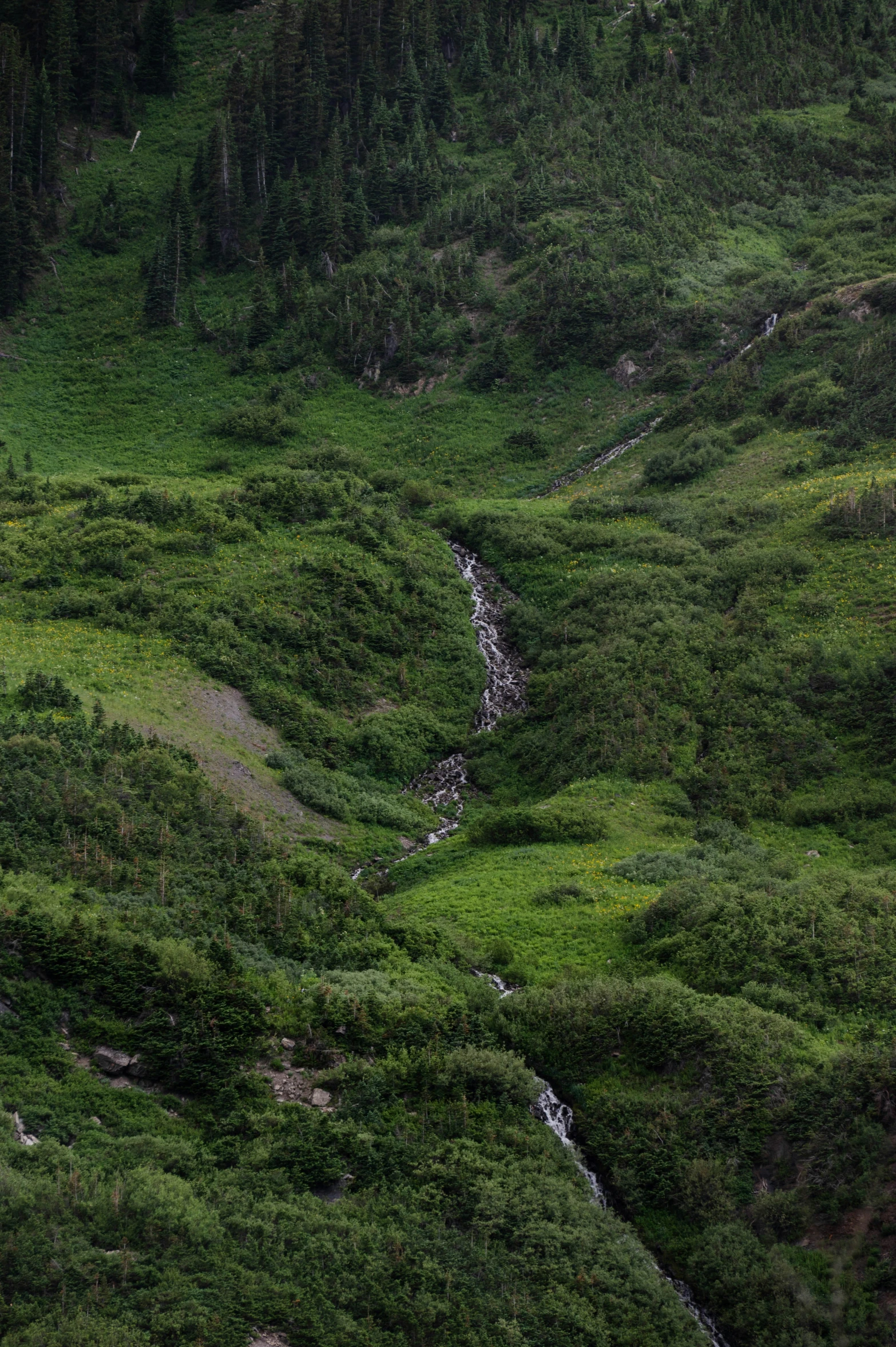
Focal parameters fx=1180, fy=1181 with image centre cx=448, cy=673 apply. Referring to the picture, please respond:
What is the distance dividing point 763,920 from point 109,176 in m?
103

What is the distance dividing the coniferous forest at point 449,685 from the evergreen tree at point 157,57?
74cm

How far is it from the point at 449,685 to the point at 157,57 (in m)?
101

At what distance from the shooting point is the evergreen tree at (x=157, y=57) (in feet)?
414

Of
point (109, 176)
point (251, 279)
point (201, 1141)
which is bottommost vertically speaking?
point (201, 1141)

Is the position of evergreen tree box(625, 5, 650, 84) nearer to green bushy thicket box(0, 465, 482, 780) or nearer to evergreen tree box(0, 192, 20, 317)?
evergreen tree box(0, 192, 20, 317)

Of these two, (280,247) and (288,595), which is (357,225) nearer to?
(280,247)

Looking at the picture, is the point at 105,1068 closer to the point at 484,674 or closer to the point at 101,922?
the point at 101,922

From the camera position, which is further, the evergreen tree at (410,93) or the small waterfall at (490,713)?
→ the evergreen tree at (410,93)

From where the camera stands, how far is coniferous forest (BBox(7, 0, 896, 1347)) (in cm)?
2466

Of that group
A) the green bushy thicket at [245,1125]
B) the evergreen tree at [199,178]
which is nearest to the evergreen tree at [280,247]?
the evergreen tree at [199,178]

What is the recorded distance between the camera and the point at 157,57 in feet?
415

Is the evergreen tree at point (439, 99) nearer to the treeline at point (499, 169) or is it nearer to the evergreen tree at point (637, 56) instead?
the treeline at point (499, 169)

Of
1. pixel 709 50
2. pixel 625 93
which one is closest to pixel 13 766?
pixel 625 93

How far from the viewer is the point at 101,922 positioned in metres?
28.7
